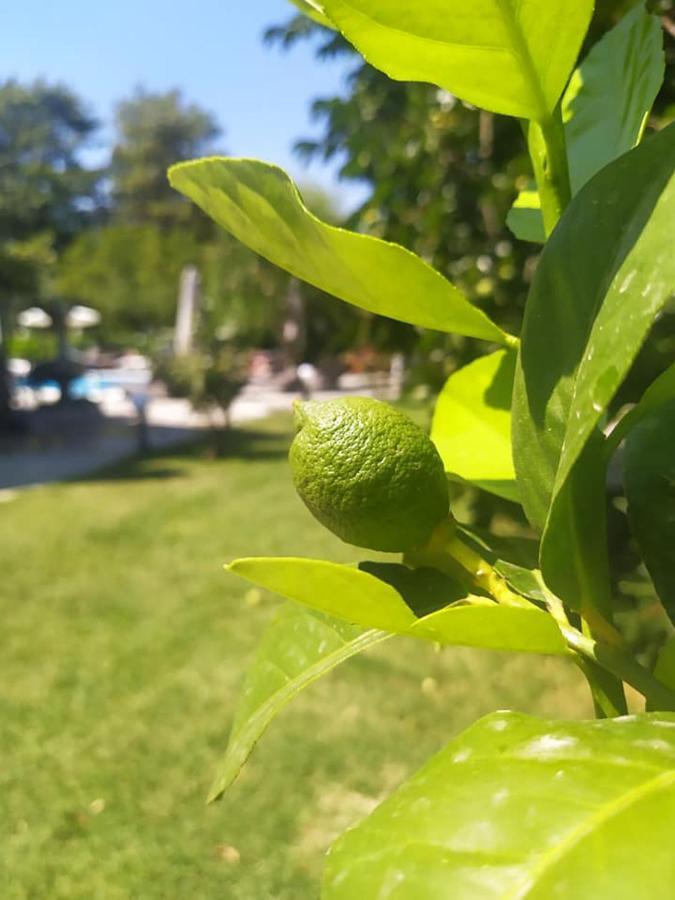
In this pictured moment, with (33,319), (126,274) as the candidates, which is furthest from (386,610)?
(126,274)

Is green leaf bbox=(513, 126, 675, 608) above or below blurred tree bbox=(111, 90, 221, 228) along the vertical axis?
below

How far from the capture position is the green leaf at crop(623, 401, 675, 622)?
562 mm

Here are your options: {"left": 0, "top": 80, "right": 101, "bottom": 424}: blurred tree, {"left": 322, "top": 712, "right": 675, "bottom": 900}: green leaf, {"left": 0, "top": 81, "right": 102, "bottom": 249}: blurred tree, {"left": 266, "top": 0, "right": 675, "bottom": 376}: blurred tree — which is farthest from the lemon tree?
{"left": 0, "top": 81, "right": 102, "bottom": 249}: blurred tree

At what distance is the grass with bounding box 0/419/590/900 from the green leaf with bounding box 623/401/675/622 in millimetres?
1941

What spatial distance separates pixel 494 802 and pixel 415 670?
349cm

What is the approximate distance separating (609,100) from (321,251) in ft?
0.99

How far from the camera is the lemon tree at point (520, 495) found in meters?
0.34

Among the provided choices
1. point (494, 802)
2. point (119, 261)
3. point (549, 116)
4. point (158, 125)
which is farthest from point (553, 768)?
point (158, 125)

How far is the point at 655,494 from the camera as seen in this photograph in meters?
0.57

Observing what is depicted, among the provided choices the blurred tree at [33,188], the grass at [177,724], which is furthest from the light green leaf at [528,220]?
the blurred tree at [33,188]

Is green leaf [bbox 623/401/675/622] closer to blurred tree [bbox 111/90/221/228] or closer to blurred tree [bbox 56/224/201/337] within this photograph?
blurred tree [bbox 56/224/201/337]

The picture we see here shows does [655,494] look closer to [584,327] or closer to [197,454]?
[584,327]

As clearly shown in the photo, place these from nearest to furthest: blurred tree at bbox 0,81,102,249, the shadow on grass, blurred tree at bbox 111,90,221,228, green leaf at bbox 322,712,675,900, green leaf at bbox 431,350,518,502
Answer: green leaf at bbox 322,712,675,900
green leaf at bbox 431,350,518,502
the shadow on grass
blurred tree at bbox 0,81,102,249
blurred tree at bbox 111,90,221,228

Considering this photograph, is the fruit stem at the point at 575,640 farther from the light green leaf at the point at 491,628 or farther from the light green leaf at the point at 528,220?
the light green leaf at the point at 528,220
